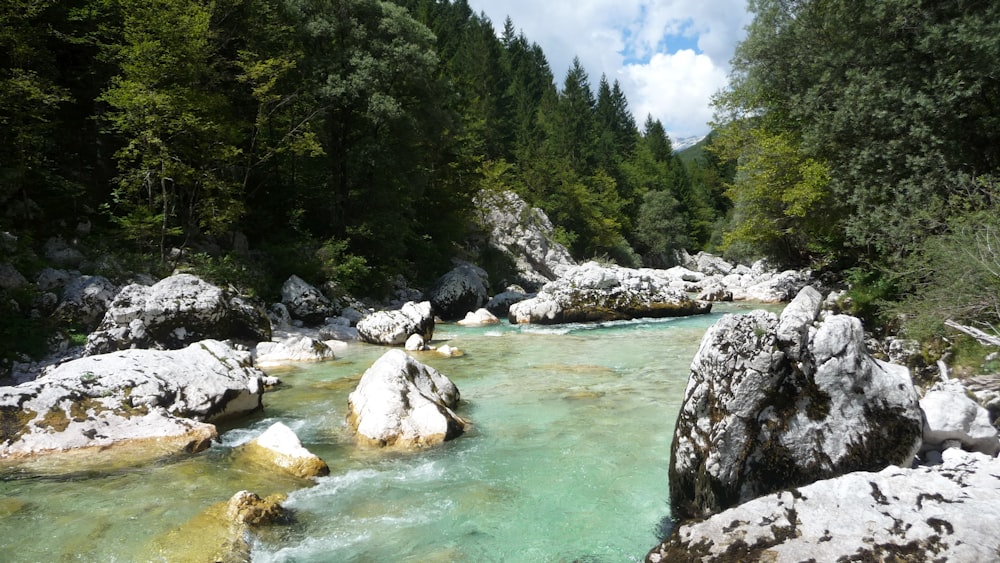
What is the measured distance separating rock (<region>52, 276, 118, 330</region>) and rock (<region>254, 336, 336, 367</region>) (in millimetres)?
3537

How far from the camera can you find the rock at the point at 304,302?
17688 mm

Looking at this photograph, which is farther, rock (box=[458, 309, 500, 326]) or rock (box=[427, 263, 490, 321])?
rock (box=[427, 263, 490, 321])

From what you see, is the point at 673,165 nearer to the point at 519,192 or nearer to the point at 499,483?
the point at 519,192

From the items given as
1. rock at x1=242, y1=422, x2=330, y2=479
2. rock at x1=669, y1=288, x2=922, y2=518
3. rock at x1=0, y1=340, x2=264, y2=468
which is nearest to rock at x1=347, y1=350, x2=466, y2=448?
rock at x1=242, y1=422, x2=330, y2=479

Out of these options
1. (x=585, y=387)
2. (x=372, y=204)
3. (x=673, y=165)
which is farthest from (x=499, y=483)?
(x=673, y=165)

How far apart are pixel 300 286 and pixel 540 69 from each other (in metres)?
65.5

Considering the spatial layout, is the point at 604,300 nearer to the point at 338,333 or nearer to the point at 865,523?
the point at 338,333

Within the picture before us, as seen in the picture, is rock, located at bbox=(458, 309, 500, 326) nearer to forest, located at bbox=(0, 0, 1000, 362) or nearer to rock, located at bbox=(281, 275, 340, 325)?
forest, located at bbox=(0, 0, 1000, 362)

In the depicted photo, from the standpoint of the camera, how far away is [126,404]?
7207 millimetres

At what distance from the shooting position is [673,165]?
75688 millimetres

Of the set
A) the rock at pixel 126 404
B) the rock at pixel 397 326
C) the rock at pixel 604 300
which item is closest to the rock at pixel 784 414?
the rock at pixel 126 404

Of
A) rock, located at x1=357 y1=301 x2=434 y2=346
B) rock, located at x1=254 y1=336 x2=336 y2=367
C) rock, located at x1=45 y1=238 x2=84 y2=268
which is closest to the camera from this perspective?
rock, located at x1=254 y1=336 x2=336 y2=367

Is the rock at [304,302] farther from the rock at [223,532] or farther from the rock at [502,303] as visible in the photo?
the rock at [223,532]

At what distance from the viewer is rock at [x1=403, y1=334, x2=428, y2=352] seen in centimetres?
1423
